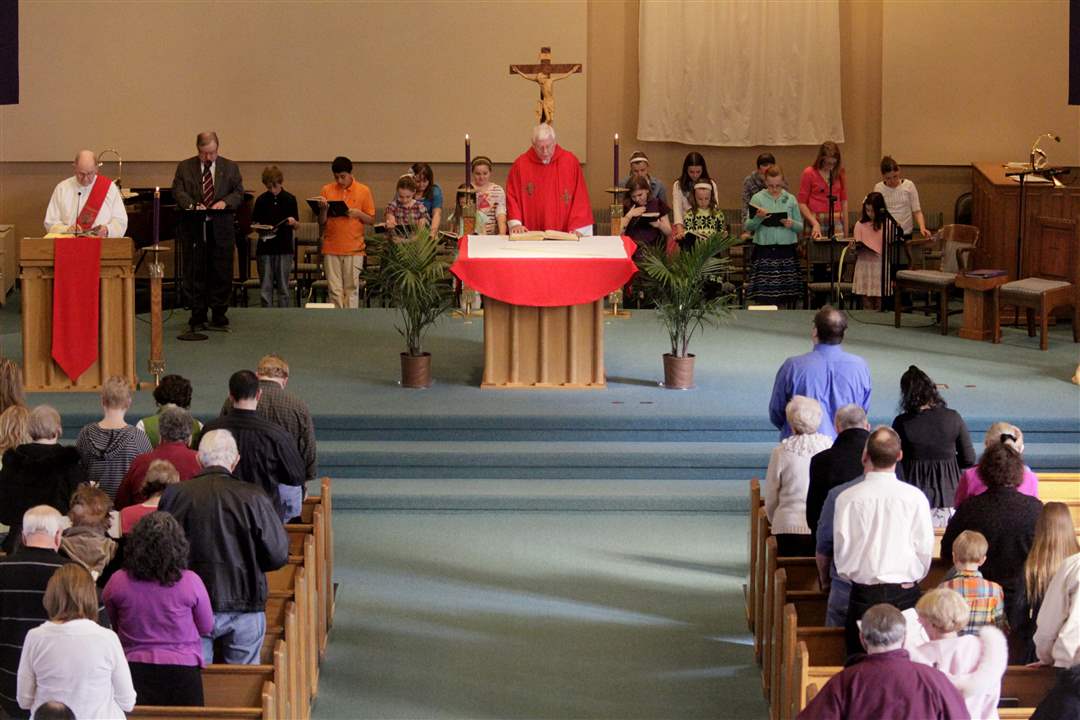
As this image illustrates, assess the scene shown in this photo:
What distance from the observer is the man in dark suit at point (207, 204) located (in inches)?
486

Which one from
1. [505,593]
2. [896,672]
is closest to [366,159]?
[505,593]

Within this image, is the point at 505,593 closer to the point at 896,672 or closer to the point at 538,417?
the point at 538,417

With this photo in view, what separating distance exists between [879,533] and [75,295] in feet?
20.7

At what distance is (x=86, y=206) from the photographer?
11.1 metres

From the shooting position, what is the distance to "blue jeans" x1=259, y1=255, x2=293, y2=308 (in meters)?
14.9

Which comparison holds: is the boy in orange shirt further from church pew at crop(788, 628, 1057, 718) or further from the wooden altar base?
church pew at crop(788, 628, 1057, 718)

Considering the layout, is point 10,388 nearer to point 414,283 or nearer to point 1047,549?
point 414,283

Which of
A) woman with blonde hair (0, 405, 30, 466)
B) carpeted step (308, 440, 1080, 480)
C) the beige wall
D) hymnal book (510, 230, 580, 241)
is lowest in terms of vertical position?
carpeted step (308, 440, 1080, 480)

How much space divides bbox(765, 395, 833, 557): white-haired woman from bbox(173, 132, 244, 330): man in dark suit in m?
6.52

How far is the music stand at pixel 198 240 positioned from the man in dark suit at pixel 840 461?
685 cm

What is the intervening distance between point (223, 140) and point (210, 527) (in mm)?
11331

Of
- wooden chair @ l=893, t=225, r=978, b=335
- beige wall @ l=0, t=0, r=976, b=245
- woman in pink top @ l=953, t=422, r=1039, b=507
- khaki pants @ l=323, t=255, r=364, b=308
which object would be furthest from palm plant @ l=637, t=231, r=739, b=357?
beige wall @ l=0, t=0, r=976, b=245

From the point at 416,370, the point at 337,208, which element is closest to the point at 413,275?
the point at 416,370

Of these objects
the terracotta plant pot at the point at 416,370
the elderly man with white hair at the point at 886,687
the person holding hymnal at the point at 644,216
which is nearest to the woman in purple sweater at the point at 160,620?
the elderly man with white hair at the point at 886,687
